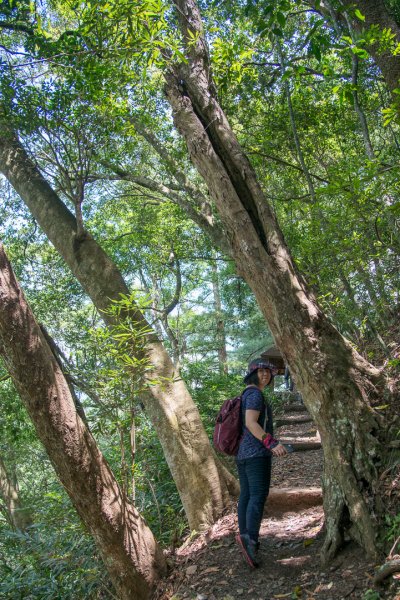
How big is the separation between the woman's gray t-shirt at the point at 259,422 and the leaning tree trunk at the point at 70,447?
114cm

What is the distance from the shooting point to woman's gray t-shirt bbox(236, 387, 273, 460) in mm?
4137

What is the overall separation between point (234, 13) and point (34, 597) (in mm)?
10327

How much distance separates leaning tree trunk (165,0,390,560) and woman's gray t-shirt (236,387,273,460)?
0.40 metres

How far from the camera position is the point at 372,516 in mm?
3453

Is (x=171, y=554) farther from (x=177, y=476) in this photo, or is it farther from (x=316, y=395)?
(x=316, y=395)

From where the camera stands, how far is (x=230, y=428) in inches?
171

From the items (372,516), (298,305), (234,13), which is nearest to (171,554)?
(372,516)

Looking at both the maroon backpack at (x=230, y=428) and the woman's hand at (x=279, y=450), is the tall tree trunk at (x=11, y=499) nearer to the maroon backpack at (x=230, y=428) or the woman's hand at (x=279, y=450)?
the maroon backpack at (x=230, y=428)

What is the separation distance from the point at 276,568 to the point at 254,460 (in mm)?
870

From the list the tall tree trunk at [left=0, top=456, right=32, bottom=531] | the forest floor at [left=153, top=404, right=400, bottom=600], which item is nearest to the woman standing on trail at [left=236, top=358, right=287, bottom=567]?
the forest floor at [left=153, top=404, right=400, bottom=600]

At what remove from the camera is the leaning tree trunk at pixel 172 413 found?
5492 millimetres

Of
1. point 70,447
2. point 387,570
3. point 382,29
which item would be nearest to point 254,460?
point 387,570

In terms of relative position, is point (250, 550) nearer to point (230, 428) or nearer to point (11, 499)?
point (230, 428)

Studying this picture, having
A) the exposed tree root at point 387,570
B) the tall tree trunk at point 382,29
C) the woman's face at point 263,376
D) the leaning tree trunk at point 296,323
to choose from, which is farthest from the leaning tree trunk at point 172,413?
the tall tree trunk at point 382,29
